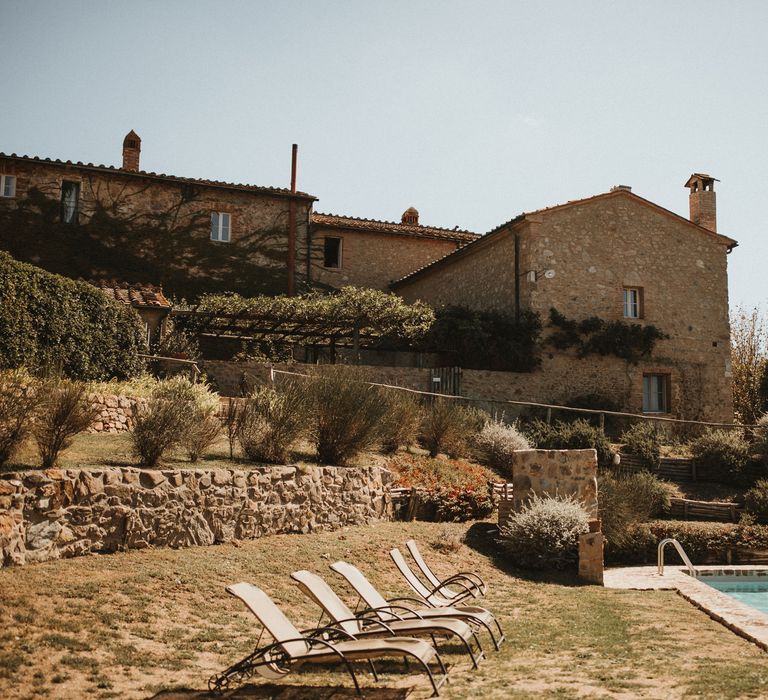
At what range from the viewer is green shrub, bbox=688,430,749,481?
647 inches

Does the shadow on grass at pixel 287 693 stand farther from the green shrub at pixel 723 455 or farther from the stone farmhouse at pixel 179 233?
the stone farmhouse at pixel 179 233

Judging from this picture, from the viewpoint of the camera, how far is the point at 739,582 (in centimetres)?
1209

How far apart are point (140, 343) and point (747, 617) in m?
11.7

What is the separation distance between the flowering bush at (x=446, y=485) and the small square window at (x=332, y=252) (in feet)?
41.2

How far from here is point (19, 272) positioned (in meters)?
11.3

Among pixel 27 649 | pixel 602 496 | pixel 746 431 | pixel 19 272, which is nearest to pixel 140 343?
pixel 19 272

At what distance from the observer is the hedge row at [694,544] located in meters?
12.9

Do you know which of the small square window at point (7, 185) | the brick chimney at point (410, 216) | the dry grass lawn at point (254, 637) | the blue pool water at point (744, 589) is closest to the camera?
the dry grass lawn at point (254, 637)

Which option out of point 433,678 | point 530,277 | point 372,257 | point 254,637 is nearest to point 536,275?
point 530,277

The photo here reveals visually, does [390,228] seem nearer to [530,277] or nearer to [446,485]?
[530,277]

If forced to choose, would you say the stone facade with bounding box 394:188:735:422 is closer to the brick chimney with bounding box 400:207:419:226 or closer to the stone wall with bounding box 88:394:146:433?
the brick chimney with bounding box 400:207:419:226

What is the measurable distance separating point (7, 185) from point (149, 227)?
407 centimetres

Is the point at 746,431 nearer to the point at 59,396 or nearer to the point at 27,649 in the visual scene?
the point at 59,396

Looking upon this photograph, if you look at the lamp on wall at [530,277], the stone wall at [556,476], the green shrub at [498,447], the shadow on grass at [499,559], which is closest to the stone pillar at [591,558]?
the shadow on grass at [499,559]
